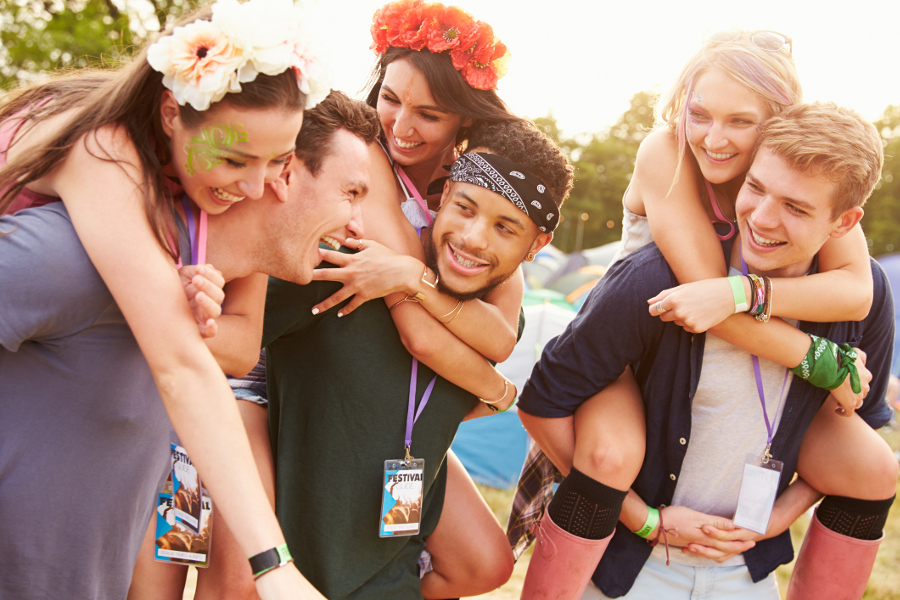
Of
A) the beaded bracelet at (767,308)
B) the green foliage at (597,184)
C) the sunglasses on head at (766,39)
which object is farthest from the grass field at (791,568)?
the green foliage at (597,184)

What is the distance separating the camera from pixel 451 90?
2486 mm

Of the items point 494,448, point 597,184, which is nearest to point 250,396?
point 494,448

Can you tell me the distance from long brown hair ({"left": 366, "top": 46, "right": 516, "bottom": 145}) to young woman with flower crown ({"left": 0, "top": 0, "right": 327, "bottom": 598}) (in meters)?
0.97

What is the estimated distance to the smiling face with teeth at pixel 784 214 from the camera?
84.4 inches

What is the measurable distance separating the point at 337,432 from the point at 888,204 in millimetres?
25402

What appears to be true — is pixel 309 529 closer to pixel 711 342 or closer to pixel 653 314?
pixel 653 314

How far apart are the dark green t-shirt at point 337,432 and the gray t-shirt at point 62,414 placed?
51 cm

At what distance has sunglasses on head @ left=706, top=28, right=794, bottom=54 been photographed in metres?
2.37

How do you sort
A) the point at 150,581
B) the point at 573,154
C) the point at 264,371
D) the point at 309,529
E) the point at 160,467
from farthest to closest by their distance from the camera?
the point at 573,154 → the point at 264,371 → the point at 150,581 → the point at 309,529 → the point at 160,467

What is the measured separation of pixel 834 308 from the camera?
225 cm

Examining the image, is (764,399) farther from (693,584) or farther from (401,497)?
(401,497)

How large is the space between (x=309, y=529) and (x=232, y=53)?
1451mm

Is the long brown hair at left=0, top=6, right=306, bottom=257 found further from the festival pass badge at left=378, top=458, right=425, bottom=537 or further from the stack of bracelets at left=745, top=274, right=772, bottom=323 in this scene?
the stack of bracelets at left=745, top=274, right=772, bottom=323

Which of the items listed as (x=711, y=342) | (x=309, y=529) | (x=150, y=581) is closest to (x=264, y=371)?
(x=309, y=529)
